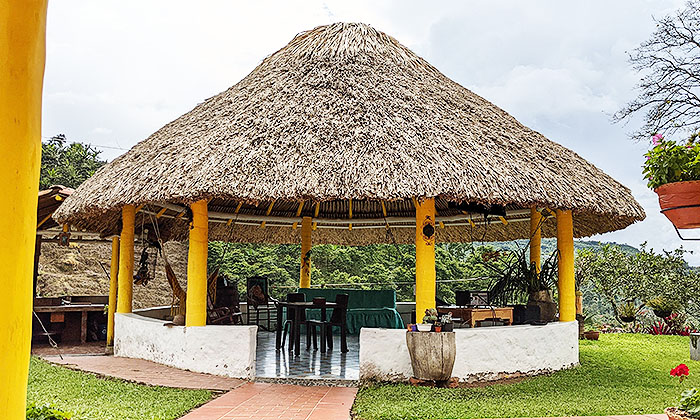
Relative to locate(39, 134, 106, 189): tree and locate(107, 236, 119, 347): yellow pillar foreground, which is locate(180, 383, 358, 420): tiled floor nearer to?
locate(107, 236, 119, 347): yellow pillar foreground

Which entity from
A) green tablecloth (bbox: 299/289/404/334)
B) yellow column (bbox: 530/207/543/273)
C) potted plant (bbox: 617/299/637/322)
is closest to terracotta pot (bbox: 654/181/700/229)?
yellow column (bbox: 530/207/543/273)

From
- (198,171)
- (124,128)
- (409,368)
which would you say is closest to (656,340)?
(409,368)

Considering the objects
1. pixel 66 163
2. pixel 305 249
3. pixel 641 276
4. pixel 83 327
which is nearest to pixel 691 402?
pixel 305 249

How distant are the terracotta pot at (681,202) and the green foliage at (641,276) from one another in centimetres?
1092

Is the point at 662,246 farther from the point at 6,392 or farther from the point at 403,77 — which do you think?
the point at 6,392

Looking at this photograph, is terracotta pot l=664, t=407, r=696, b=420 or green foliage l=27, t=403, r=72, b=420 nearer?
green foliage l=27, t=403, r=72, b=420

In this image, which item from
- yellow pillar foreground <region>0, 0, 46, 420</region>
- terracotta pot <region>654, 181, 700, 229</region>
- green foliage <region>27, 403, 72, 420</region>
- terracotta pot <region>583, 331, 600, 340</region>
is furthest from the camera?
terracotta pot <region>583, 331, 600, 340</region>

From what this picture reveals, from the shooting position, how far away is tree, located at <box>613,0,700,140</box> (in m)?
14.2

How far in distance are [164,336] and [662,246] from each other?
41.6 feet

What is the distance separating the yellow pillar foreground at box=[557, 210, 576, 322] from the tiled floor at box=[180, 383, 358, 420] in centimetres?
356

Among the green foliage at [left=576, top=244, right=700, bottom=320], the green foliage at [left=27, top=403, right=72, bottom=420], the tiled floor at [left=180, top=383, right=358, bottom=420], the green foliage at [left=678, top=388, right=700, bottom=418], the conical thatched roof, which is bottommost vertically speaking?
the tiled floor at [left=180, top=383, right=358, bottom=420]

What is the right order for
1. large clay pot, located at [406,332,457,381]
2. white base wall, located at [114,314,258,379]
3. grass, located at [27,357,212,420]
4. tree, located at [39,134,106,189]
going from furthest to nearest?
1. tree, located at [39,134,106,189]
2. white base wall, located at [114,314,258,379]
3. large clay pot, located at [406,332,457,381]
4. grass, located at [27,357,212,420]

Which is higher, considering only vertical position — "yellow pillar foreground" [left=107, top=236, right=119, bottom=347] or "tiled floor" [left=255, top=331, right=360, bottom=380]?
"yellow pillar foreground" [left=107, top=236, right=119, bottom=347]

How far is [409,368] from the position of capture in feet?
21.6
